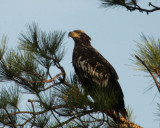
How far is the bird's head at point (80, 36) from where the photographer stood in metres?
5.11

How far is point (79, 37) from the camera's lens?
5.19 m

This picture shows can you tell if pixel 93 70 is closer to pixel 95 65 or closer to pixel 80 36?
pixel 95 65

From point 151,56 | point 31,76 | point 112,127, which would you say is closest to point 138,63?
point 151,56

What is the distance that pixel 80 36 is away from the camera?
522cm

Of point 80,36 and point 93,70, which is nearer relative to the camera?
point 93,70

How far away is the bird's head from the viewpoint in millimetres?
5105

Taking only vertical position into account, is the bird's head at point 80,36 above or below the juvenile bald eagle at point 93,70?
above

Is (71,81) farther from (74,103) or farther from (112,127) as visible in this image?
(112,127)

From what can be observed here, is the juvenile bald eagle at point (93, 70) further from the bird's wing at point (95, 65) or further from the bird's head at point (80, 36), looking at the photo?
the bird's head at point (80, 36)

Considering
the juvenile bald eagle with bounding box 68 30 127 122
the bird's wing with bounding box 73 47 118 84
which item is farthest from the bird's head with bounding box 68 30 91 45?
the bird's wing with bounding box 73 47 118 84

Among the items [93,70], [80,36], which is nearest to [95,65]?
[93,70]

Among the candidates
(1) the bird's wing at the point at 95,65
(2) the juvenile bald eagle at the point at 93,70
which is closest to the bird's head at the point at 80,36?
(2) the juvenile bald eagle at the point at 93,70

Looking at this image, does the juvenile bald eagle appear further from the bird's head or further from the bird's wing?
the bird's head

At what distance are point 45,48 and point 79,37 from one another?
2.23 metres
